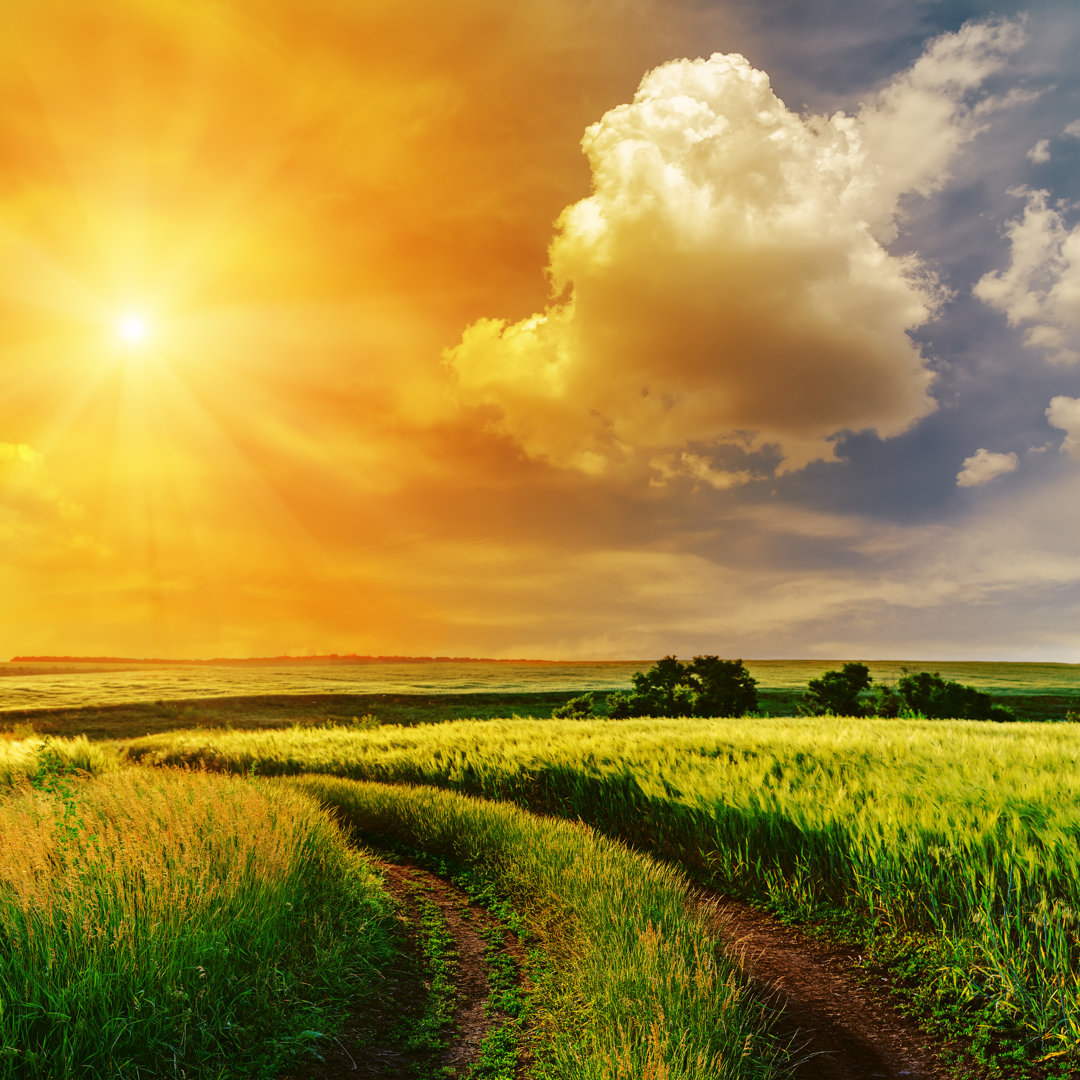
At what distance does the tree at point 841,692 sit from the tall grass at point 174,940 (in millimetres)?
41884

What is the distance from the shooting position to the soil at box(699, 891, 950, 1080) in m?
5.38

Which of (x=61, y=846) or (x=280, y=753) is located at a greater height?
(x=61, y=846)

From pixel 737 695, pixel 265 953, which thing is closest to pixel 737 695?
pixel 737 695

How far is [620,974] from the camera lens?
17.7 ft

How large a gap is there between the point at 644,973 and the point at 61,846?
20.5 ft

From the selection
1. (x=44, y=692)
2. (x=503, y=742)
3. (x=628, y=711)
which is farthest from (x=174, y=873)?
(x=44, y=692)

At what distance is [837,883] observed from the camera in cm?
877

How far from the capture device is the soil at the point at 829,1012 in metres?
5.38

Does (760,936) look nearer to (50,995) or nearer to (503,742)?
(50,995)

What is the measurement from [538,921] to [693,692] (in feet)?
123

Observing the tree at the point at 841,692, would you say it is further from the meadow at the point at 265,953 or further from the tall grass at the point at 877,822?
the meadow at the point at 265,953

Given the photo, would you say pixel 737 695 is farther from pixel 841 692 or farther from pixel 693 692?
pixel 841 692

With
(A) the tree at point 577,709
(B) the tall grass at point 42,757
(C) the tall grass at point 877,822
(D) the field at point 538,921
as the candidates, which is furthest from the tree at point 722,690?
(B) the tall grass at point 42,757

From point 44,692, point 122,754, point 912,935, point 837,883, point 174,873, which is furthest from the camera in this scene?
point 44,692
